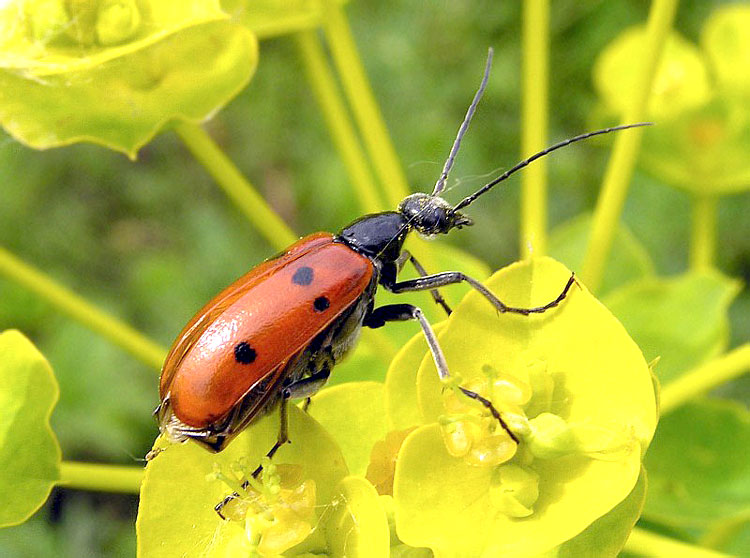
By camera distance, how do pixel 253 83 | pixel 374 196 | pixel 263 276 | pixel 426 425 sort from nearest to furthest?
pixel 426 425 → pixel 263 276 → pixel 374 196 → pixel 253 83

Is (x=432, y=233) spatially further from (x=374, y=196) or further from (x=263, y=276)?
(x=263, y=276)

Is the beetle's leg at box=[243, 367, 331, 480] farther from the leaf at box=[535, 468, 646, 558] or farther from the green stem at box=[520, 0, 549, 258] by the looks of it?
the green stem at box=[520, 0, 549, 258]

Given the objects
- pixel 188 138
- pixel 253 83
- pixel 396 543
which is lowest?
pixel 253 83

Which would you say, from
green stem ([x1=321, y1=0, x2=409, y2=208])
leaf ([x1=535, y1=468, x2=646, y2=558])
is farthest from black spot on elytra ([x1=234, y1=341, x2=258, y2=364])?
green stem ([x1=321, y1=0, x2=409, y2=208])

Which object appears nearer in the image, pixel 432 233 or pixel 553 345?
pixel 553 345

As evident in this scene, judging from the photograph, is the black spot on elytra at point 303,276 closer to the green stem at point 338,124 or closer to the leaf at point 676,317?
the green stem at point 338,124

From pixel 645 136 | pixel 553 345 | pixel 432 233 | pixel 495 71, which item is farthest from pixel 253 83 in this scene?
pixel 553 345
